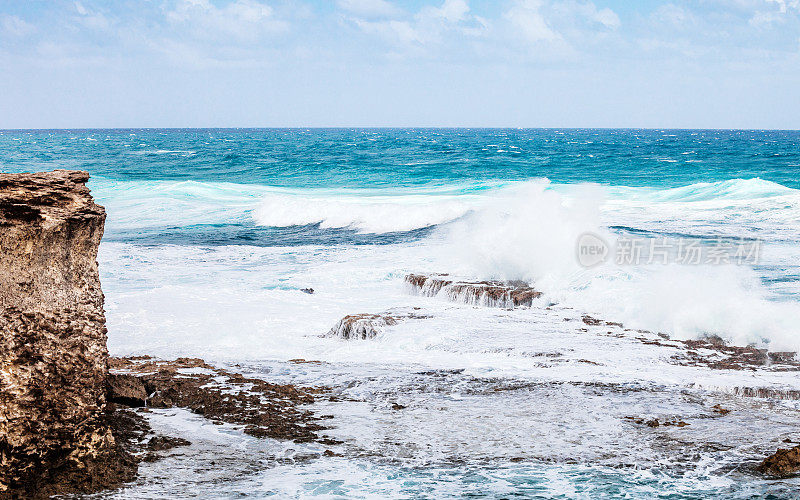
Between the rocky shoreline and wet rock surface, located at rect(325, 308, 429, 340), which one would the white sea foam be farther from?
the rocky shoreline

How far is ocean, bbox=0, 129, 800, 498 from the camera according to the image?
5.01 metres

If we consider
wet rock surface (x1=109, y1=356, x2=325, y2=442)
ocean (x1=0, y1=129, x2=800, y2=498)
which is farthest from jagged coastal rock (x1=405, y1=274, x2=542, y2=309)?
wet rock surface (x1=109, y1=356, x2=325, y2=442)

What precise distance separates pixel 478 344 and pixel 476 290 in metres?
2.50

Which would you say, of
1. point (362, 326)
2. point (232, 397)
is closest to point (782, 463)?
point (232, 397)

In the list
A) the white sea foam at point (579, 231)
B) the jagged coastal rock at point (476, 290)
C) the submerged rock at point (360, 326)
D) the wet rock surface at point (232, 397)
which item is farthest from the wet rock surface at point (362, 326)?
the wet rock surface at point (232, 397)

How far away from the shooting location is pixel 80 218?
182 inches

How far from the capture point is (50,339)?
4492 millimetres

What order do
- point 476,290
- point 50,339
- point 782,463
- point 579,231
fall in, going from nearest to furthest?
1. point 50,339
2. point 782,463
3. point 476,290
4. point 579,231

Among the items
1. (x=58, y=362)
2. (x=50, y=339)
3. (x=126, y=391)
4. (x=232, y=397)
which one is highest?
(x=50, y=339)

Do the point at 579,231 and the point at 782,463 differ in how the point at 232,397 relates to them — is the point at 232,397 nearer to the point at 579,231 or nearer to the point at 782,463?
the point at 782,463

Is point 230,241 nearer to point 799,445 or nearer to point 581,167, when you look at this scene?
point 799,445

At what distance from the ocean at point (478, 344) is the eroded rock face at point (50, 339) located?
46cm

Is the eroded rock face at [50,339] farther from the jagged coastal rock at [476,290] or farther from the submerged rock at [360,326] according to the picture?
the jagged coastal rock at [476,290]

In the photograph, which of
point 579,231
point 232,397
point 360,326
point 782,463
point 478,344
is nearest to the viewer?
point 782,463
